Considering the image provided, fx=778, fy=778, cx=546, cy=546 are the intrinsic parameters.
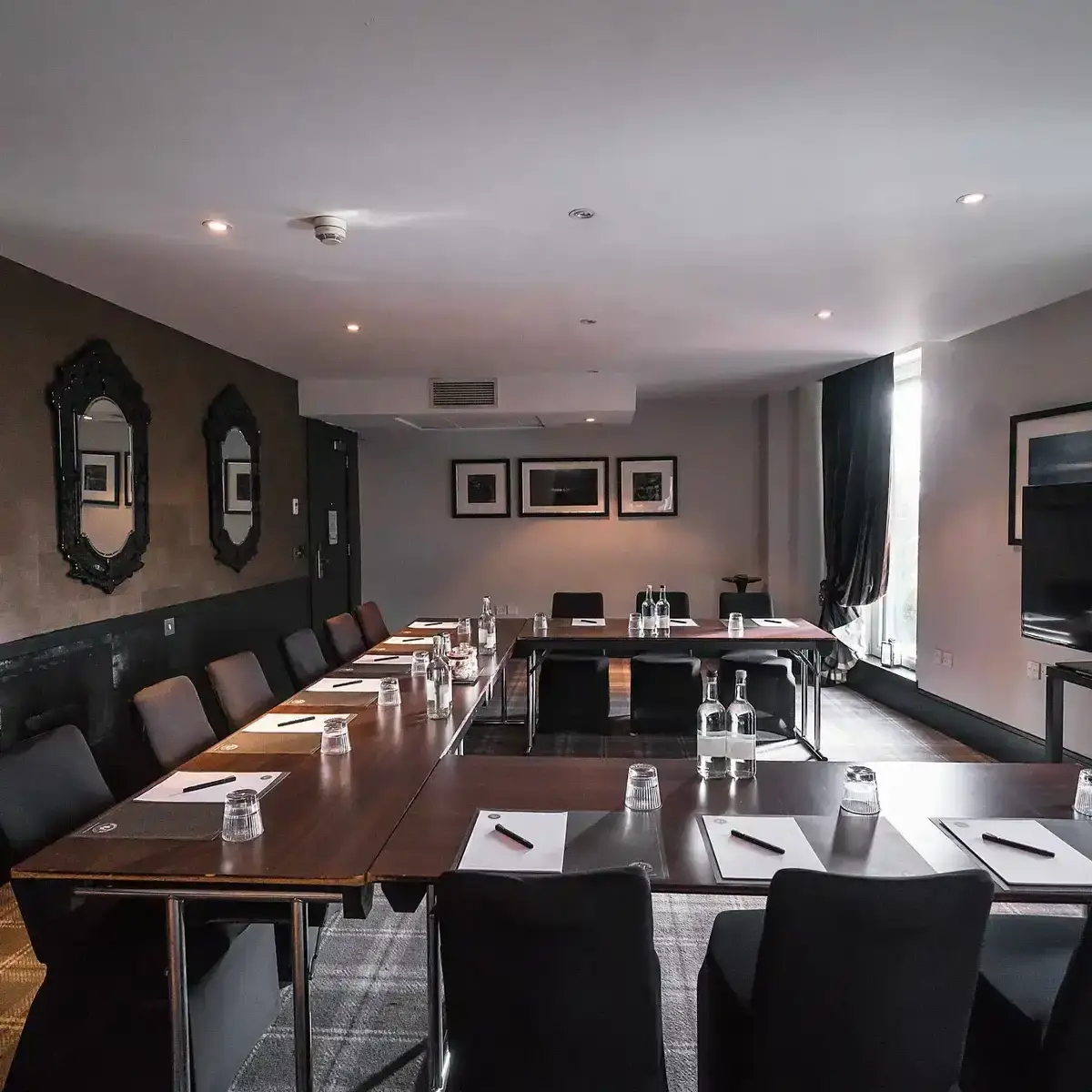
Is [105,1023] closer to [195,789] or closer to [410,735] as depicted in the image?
[195,789]

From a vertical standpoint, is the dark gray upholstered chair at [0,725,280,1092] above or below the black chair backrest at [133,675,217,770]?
below

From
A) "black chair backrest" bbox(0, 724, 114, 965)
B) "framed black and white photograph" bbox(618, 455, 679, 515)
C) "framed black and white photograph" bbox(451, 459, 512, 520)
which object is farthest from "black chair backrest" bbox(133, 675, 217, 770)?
"framed black and white photograph" bbox(618, 455, 679, 515)

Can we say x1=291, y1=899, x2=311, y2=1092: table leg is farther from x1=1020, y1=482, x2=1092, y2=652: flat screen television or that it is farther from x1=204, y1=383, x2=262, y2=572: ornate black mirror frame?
x1=204, y1=383, x2=262, y2=572: ornate black mirror frame

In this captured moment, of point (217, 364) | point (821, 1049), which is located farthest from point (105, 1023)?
point (217, 364)

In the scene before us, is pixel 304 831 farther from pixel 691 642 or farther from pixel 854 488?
pixel 854 488

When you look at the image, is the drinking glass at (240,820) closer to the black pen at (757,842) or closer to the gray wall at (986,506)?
the black pen at (757,842)

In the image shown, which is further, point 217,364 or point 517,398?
point 517,398

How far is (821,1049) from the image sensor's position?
4.24 ft

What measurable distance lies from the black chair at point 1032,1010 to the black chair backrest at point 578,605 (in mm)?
3960

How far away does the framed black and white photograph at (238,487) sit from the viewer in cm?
490

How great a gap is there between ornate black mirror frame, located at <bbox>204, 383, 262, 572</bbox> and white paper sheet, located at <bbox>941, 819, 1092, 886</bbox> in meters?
4.24

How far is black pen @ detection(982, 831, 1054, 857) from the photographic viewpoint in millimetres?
1616

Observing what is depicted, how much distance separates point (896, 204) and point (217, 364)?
12.9 ft

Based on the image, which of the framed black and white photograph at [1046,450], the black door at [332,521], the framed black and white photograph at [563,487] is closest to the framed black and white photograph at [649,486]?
the framed black and white photograph at [563,487]
